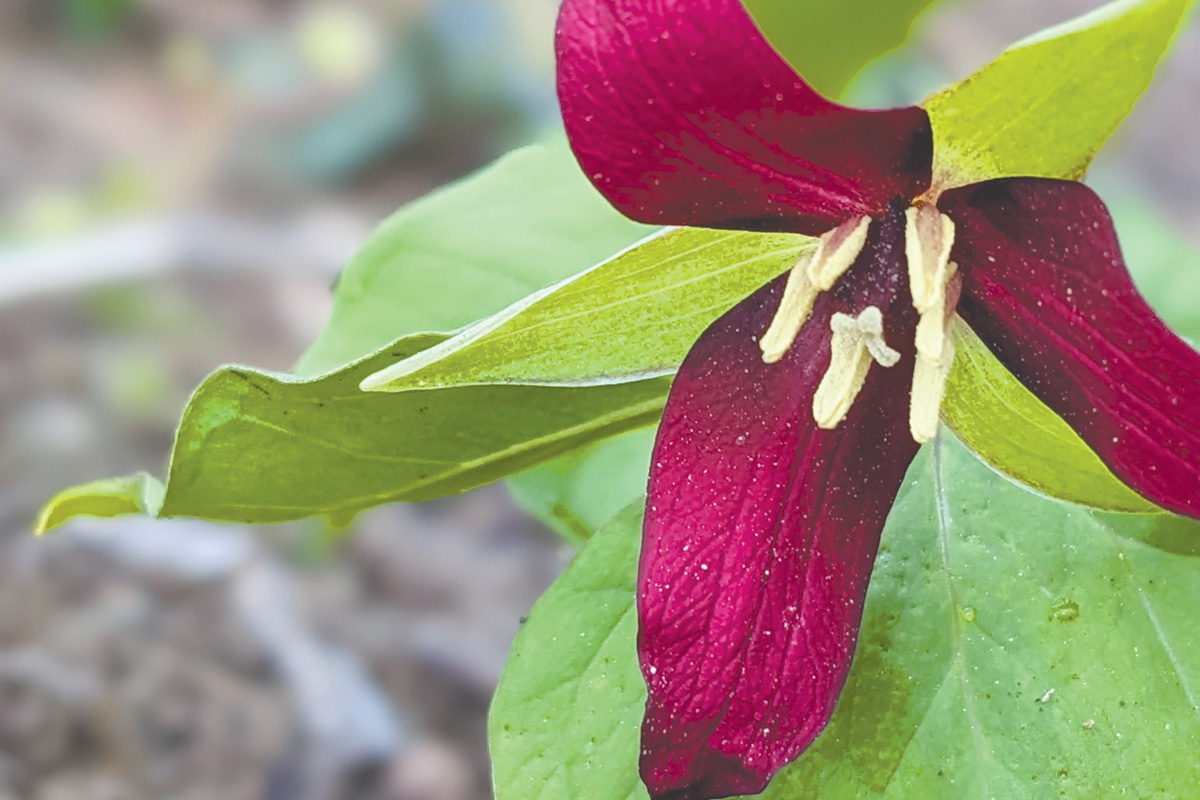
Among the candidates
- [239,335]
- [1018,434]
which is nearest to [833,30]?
[1018,434]

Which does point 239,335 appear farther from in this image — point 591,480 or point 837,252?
point 837,252

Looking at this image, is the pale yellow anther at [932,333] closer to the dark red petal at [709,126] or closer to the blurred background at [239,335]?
the dark red petal at [709,126]

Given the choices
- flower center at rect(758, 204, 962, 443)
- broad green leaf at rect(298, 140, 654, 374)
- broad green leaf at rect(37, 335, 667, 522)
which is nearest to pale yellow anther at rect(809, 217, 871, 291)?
flower center at rect(758, 204, 962, 443)

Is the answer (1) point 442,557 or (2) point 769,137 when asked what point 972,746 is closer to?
(2) point 769,137

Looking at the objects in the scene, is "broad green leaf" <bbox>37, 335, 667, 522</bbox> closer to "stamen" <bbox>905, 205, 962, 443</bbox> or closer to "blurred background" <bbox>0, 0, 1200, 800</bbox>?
"stamen" <bbox>905, 205, 962, 443</bbox>

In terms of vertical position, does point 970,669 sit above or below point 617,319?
below

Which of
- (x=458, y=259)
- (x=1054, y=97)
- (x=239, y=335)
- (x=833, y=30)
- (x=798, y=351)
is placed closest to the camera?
(x=1054, y=97)

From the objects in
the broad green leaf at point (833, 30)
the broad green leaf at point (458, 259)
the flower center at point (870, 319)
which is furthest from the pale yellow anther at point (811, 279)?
the broad green leaf at point (833, 30)

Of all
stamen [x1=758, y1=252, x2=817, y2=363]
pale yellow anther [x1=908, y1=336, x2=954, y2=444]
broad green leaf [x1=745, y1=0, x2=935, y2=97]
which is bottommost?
broad green leaf [x1=745, y1=0, x2=935, y2=97]
